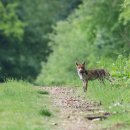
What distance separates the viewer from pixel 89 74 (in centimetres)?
1875

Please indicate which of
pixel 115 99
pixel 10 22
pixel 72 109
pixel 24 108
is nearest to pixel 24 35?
pixel 10 22

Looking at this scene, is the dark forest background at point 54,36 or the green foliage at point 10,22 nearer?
the dark forest background at point 54,36

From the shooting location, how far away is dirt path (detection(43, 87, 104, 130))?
14.0 m

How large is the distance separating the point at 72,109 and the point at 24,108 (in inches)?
44.5

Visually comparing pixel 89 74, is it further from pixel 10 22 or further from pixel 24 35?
pixel 24 35

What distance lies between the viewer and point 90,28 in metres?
45.1

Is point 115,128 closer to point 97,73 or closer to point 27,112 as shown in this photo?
point 27,112

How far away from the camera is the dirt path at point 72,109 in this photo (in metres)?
14.0

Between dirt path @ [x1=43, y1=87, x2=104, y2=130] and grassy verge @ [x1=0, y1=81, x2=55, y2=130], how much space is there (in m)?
0.22

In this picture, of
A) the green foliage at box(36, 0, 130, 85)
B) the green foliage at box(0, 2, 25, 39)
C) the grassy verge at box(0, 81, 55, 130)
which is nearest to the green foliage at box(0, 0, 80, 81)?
the green foliage at box(0, 2, 25, 39)

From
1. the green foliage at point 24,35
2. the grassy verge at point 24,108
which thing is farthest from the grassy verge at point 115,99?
the green foliage at point 24,35

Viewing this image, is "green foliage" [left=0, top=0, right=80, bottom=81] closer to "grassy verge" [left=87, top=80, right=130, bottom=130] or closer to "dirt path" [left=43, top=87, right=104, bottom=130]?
"dirt path" [left=43, top=87, right=104, bottom=130]

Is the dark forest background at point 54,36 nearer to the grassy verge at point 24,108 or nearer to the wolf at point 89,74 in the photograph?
the wolf at point 89,74

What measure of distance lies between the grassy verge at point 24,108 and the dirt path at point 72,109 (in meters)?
0.22
